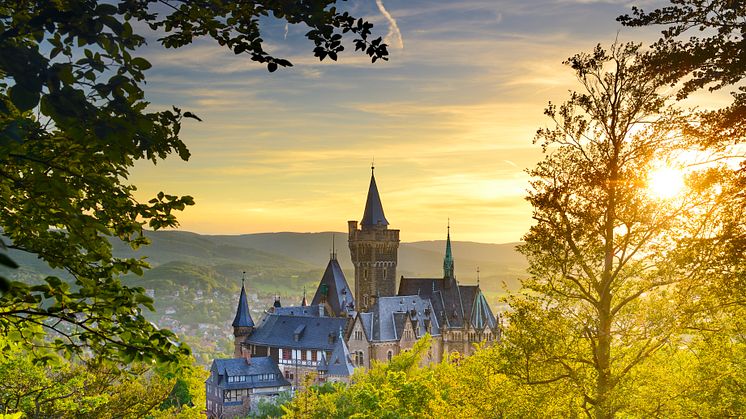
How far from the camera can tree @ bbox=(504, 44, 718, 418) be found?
57.1 feet

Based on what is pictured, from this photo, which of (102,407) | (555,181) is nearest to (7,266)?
(555,181)

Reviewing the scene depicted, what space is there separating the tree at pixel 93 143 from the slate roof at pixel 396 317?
91.0 meters

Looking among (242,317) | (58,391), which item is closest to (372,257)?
(242,317)

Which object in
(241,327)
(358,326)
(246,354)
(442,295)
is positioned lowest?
(246,354)

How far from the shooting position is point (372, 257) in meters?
114

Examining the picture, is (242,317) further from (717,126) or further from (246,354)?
(717,126)

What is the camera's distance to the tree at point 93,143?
24.9 ft

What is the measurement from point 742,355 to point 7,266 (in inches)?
864

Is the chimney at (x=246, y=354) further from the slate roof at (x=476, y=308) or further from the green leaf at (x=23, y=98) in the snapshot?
the green leaf at (x=23, y=98)

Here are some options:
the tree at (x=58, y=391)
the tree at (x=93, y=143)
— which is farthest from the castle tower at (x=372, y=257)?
the tree at (x=93, y=143)

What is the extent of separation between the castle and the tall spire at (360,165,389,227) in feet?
0.49

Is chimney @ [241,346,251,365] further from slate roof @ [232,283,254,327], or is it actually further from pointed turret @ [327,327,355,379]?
pointed turret @ [327,327,355,379]

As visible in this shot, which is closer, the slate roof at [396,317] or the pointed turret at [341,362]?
the pointed turret at [341,362]

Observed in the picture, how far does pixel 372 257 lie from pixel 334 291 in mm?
9820
